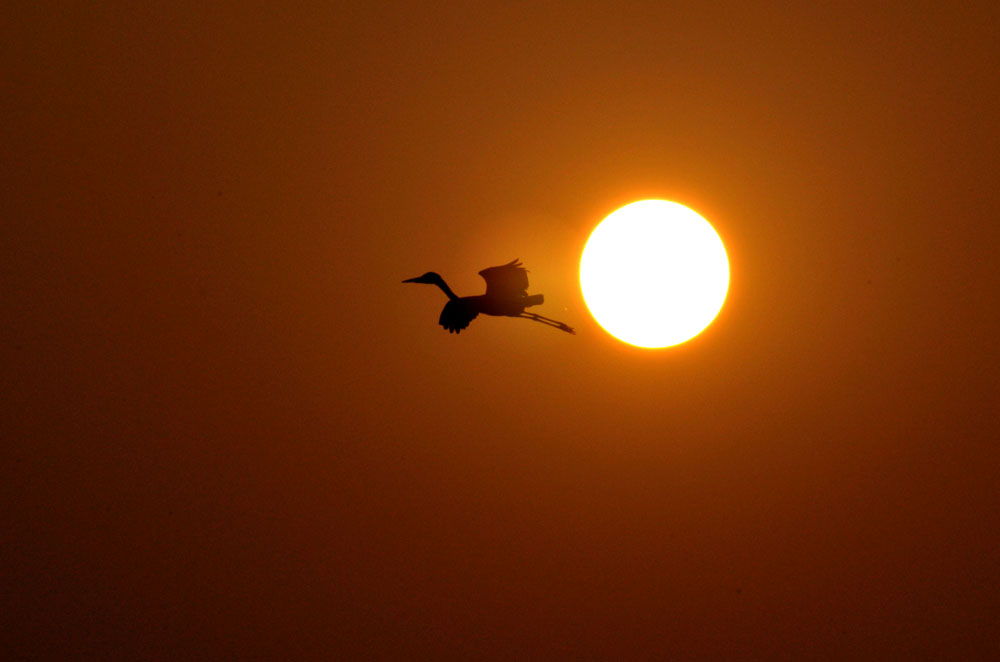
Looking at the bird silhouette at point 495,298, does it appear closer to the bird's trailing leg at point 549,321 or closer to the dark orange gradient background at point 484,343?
the bird's trailing leg at point 549,321

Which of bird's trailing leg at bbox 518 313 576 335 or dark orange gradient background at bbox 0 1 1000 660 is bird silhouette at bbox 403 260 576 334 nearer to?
bird's trailing leg at bbox 518 313 576 335

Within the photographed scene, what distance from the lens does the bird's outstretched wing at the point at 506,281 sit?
5.16ft

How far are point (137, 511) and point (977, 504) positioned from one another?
1.86m

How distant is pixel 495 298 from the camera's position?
157 centimetres

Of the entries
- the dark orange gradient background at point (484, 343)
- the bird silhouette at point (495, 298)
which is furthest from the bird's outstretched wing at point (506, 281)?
the dark orange gradient background at point (484, 343)

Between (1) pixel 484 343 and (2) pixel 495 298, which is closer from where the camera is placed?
(2) pixel 495 298

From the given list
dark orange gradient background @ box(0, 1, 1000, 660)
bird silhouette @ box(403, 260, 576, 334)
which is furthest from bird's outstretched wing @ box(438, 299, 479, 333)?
dark orange gradient background @ box(0, 1, 1000, 660)

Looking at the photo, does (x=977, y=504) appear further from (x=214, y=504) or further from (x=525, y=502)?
(x=214, y=504)

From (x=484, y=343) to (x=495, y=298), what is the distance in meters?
0.27

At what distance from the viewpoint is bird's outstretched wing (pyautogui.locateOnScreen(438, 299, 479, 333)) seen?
1593 millimetres

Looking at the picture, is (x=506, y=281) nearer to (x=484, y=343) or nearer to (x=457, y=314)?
(x=457, y=314)

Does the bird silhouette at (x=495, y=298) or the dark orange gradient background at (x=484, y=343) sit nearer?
the bird silhouette at (x=495, y=298)

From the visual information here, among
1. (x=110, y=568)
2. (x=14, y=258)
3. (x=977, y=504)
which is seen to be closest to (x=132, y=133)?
(x=14, y=258)

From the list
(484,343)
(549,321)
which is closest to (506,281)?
(549,321)
